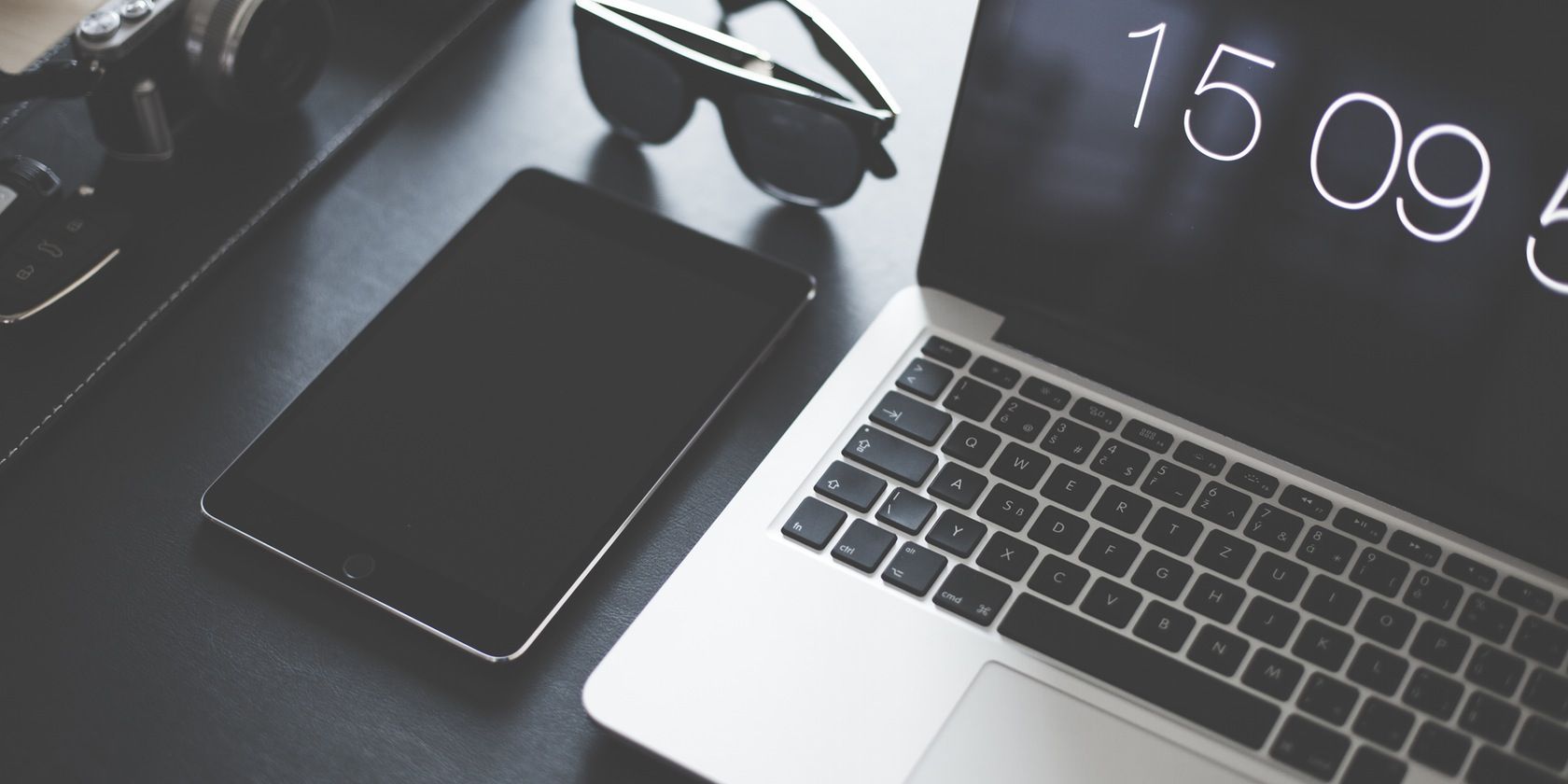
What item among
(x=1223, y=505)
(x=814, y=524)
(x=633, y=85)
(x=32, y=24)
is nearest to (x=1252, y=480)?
(x=1223, y=505)

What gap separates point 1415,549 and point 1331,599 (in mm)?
56

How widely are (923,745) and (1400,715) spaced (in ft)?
0.71

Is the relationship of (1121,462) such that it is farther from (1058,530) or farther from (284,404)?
(284,404)

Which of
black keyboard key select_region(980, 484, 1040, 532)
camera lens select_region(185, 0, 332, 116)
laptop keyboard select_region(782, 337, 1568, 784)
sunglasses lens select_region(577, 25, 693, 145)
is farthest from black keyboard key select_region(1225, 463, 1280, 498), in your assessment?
camera lens select_region(185, 0, 332, 116)

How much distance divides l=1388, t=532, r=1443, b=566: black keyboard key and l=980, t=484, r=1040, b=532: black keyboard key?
176 mm

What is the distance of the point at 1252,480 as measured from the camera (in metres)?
0.70

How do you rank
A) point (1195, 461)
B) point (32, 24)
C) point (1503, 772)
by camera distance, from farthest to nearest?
1. point (32, 24)
2. point (1195, 461)
3. point (1503, 772)

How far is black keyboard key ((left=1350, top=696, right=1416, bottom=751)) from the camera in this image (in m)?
0.61

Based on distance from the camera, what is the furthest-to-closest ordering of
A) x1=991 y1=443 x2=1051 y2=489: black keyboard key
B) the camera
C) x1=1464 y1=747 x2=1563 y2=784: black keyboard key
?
the camera
x1=991 y1=443 x2=1051 y2=489: black keyboard key
x1=1464 y1=747 x2=1563 y2=784: black keyboard key

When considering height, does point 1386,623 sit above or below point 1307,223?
below

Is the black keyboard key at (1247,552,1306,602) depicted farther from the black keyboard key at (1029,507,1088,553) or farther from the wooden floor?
the wooden floor

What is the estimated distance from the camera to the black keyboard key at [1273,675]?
63cm

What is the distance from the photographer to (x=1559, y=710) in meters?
0.62

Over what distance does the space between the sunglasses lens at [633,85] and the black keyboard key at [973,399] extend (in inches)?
10.7
